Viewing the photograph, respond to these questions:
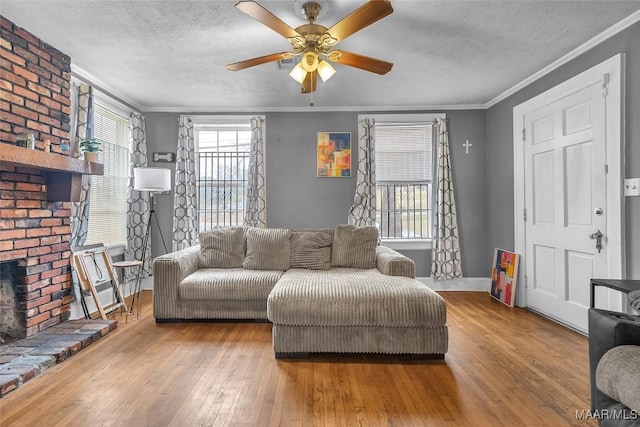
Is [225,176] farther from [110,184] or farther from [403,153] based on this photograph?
[403,153]

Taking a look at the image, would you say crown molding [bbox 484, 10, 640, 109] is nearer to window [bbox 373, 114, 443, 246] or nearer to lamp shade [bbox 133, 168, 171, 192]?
window [bbox 373, 114, 443, 246]

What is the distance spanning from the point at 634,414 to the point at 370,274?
2122 millimetres

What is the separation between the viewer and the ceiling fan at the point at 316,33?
1.90m

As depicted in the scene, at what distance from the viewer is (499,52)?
10.1 feet

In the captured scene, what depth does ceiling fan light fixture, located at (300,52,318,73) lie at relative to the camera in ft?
7.70

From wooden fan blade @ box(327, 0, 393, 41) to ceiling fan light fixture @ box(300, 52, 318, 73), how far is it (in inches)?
7.7

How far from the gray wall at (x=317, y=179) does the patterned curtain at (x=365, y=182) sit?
0.43ft

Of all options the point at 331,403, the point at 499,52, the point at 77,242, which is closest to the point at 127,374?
the point at 331,403

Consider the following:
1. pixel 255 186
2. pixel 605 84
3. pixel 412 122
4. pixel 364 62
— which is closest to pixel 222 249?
pixel 255 186

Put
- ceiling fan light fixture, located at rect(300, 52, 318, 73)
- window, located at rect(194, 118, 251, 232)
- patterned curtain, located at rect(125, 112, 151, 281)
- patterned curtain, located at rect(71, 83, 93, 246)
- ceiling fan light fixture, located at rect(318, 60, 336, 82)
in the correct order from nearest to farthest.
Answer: ceiling fan light fixture, located at rect(300, 52, 318, 73) → ceiling fan light fixture, located at rect(318, 60, 336, 82) → patterned curtain, located at rect(71, 83, 93, 246) → patterned curtain, located at rect(125, 112, 151, 281) → window, located at rect(194, 118, 251, 232)

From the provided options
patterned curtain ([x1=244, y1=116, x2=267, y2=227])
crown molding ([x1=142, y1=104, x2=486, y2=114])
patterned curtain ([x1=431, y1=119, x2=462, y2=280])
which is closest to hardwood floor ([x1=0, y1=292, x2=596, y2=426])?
patterned curtain ([x1=431, y1=119, x2=462, y2=280])

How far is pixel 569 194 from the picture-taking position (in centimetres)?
323

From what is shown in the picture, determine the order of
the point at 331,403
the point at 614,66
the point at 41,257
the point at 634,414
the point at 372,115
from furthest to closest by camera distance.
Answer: the point at 372,115 < the point at 41,257 < the point at 614,66 < the point at 331,403 < the point at 634,414

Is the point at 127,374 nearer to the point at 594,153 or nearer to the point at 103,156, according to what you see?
the point at 103,156
